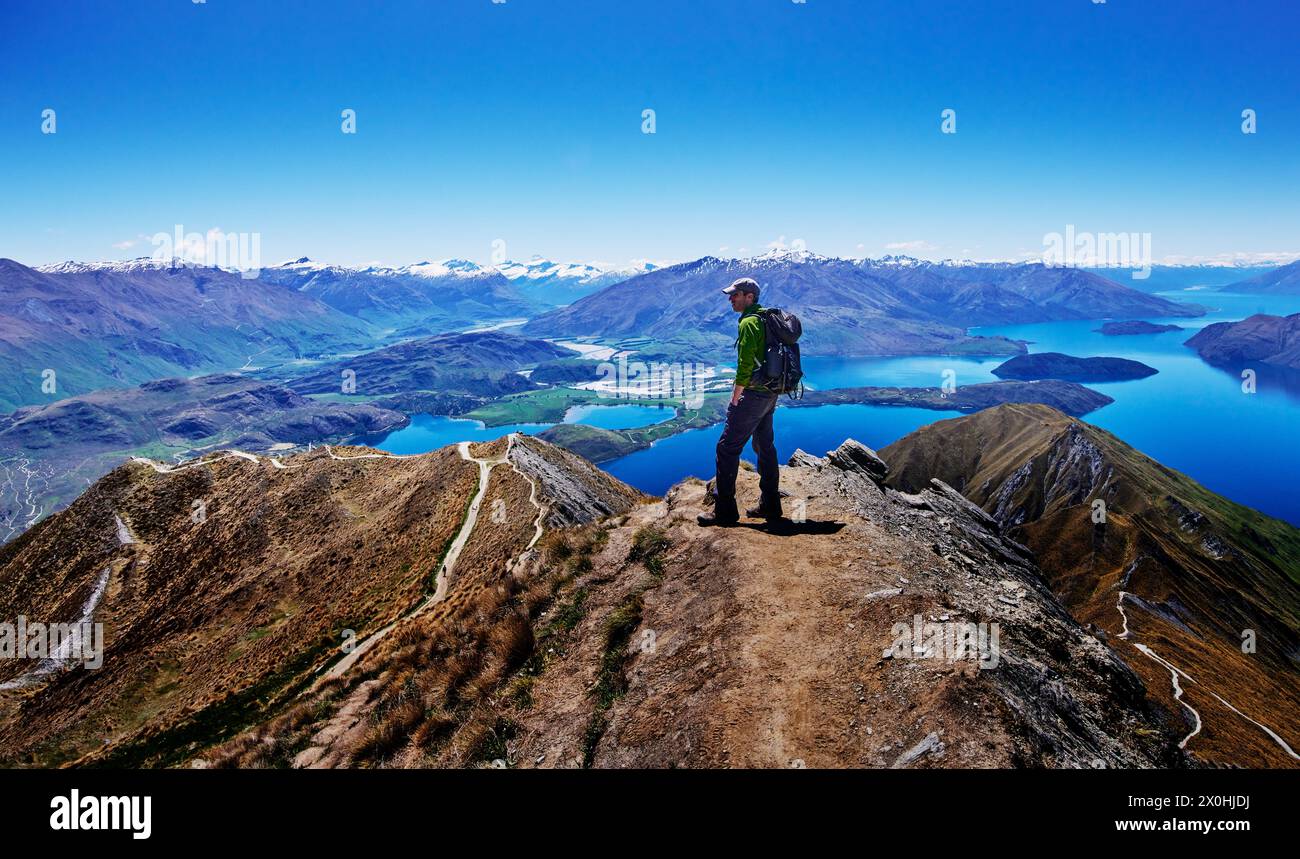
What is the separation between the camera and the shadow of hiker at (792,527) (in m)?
17.4

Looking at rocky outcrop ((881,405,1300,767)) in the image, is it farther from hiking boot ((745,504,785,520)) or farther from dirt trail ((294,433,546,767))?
dirt trail ((294,433,546,767))

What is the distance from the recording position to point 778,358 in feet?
53.7

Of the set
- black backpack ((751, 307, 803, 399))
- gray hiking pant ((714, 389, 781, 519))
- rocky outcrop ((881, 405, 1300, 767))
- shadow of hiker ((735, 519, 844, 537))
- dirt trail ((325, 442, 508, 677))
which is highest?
black backpack ((751, 307, 803, 399))

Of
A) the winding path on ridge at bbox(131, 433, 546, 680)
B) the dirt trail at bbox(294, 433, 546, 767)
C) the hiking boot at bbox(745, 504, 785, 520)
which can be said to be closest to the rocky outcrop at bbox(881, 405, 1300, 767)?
the hiking boot at bbox(745, 504, 785, 520)

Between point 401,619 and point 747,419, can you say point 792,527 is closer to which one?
point 747,419

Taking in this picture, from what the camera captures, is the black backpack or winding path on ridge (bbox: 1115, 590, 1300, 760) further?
winding path on ridge (bbox: 1115, 590, 1300, 760)

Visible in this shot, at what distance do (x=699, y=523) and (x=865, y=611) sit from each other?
21.4 feet

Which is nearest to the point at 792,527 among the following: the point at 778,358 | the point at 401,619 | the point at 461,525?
the point at 778,358

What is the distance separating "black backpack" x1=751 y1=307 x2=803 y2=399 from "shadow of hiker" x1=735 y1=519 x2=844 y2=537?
4.16 metres

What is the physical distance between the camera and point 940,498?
88.8 feet

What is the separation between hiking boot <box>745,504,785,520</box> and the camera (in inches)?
738

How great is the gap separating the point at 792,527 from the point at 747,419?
3.78 meters

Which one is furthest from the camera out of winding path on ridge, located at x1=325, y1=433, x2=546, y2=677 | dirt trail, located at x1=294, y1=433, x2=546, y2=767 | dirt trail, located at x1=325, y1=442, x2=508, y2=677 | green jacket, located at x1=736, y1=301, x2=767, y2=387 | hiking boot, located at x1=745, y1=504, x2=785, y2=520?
winding path on ridge, located at x1=325, y1=433, x2=546, y2=677

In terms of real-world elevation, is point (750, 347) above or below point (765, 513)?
above
